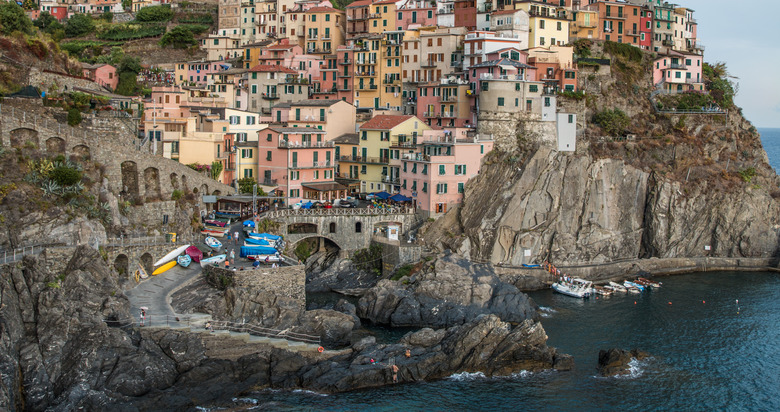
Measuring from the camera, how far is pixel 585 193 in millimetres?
68625

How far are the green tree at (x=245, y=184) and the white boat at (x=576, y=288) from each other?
23.8 metres

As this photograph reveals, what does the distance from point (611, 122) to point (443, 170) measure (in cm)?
1609

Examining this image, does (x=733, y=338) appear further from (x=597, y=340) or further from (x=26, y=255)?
(x=26, y=255)

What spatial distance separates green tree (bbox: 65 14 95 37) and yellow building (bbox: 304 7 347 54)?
113ft

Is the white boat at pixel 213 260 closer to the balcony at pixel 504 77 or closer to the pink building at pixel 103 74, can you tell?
the balcony at pixel 504 77

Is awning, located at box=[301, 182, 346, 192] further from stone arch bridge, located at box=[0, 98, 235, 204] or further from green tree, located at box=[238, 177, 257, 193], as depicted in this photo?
stone arch bridge, located at box=[0, 98, 235, 204]

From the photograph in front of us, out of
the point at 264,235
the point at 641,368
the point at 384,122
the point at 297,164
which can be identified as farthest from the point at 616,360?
the point at 384,122

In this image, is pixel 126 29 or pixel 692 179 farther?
pixel 126 29

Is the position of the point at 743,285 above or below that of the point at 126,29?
below

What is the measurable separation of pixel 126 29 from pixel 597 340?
79.6 metres

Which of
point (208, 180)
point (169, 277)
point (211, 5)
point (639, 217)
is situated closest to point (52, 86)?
point (208, 180)

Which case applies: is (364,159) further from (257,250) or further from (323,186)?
(257,250)

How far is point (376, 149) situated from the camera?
73.8 metres

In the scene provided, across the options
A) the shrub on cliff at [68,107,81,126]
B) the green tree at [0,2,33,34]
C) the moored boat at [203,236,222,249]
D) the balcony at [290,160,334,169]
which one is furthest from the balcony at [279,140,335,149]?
the green tree at [0,2,33,34]
